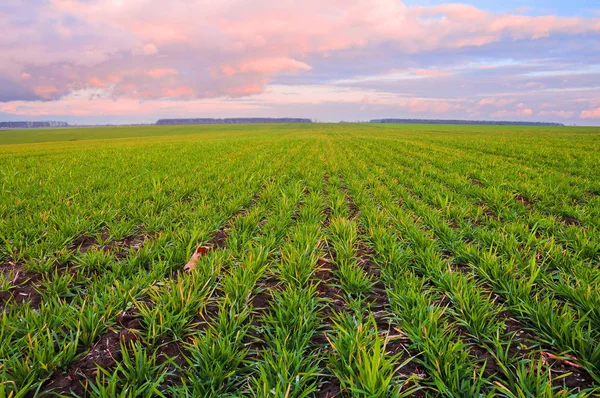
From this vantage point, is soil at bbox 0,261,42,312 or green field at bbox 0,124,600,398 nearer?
green field at bbox 0,124,600,398

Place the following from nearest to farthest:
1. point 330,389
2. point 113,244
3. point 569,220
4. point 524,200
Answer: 1. point 330,389
2. point 113,244
3. point 569,220
4. point 524,200

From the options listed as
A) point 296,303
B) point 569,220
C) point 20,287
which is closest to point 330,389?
point 296,303

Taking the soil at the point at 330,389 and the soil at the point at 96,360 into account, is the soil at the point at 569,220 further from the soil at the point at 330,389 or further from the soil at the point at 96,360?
the soil at the point at 96,360

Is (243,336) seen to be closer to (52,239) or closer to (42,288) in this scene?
(42,288)

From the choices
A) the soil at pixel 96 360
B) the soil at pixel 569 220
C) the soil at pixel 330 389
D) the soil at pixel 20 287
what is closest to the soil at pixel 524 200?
the soil at pixel 569 220

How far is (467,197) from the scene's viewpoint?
7.43m

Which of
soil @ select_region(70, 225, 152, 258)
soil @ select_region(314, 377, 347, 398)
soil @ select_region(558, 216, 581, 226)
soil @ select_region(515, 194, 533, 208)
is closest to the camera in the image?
soil @ select_region(314, 377, 347, 398)

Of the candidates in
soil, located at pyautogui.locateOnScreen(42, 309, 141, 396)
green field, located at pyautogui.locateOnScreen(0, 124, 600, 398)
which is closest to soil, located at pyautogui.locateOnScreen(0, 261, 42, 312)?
green field, located at pyautogui.locateOnScreen(0, 124, 600, 398)

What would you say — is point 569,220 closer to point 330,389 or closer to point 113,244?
point 330,389

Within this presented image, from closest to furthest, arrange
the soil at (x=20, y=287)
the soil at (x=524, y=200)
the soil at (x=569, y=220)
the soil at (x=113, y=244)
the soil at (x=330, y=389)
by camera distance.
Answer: the soil at (x=330, y=389) → the soil at (x=20, y=287) → the soil at (x=113, y=244) → the soil at (x=569, y=220) → the soil at (x=524, y=200)

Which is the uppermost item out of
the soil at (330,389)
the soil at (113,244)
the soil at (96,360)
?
the soil at (113,244)

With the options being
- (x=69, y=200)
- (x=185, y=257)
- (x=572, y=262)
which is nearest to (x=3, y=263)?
(x=185, y=257)

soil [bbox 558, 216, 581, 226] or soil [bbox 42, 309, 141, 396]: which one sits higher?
soil [bbox 558, 216, 581, 226]

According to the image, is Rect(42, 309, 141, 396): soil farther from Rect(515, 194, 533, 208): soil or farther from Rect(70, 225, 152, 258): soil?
Rect(515, 194, 533, 208): soil
